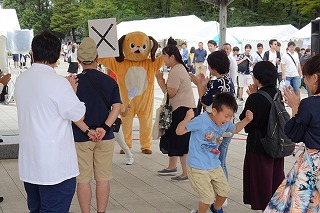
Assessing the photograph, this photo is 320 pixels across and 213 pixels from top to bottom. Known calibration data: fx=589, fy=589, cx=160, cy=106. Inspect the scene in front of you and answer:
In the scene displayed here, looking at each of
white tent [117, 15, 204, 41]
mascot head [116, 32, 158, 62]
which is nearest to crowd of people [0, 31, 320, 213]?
mascot head [116, 32, 158, 62]

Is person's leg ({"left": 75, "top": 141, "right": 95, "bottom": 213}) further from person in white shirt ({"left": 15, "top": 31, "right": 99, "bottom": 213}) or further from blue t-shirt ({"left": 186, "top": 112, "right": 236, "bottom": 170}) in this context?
person in white shirt ({"left": 15, "top": 31, "right": 99, "bottom": 213})

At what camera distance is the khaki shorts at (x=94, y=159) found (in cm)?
531

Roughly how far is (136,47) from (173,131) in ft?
6.87

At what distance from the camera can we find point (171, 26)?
108 feet

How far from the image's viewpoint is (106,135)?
17.5ft

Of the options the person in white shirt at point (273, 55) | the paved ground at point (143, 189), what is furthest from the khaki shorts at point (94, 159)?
the person in white shirt at point (273, 55)

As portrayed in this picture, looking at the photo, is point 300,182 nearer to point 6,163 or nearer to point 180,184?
point 180,184

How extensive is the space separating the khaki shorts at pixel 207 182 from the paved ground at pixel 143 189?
0.92 meters

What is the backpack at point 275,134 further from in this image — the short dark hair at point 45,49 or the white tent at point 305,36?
the white tent at point 305,36

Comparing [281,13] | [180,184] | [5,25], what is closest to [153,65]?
[180,184]

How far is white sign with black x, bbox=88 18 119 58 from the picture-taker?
8.75 m

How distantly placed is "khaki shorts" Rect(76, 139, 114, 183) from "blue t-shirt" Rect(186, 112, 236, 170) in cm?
76

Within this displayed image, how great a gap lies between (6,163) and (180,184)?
284cm

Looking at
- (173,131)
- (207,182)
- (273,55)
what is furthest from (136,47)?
(273,55)
